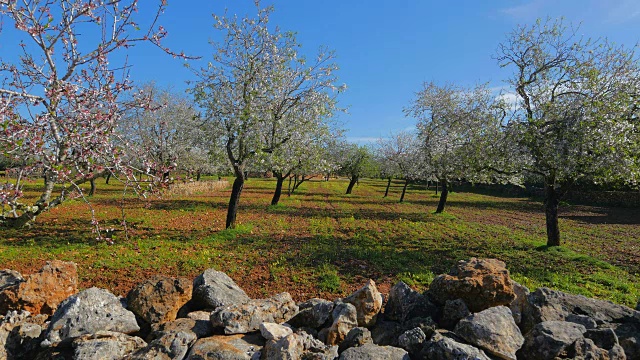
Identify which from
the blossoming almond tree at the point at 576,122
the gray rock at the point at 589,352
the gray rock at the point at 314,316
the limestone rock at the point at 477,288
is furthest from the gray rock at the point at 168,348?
the blossoming almond tree at the point at 576,122

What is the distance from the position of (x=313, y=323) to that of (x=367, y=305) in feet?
2.96

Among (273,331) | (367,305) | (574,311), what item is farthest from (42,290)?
(574,311)

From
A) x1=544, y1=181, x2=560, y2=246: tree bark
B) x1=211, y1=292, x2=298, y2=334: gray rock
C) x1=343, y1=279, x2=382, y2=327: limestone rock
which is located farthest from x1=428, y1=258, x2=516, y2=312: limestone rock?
x1=544, y1=181, x2=560, y2=246: tree bark

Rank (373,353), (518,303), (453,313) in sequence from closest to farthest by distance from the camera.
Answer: (373,353)
(453,313)
(518,303)

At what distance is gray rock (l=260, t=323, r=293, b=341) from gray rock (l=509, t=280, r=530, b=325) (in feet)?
11.9

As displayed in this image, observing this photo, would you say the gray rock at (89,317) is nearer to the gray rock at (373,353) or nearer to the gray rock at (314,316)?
the gray rock at (314,316)

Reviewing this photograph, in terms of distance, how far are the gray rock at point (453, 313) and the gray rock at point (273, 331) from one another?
2426 millimetres

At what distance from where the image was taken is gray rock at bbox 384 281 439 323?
5627mm

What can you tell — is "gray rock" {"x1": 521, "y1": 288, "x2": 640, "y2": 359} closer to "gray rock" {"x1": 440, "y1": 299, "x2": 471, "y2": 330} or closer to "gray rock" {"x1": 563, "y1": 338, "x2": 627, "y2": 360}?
"gray rock" {"x1": 563, "y1": 338, "x2": 627, "y2": 360}

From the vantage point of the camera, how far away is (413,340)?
4.79 m

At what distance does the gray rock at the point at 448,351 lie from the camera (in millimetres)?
4270

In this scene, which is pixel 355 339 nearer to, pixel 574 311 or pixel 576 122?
pixel 574 311

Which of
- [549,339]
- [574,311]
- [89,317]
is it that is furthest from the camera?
[574,311]

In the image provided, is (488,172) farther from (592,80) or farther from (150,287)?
(150,287)
